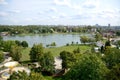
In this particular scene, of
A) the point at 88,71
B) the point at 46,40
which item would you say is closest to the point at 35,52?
the point at 88,71

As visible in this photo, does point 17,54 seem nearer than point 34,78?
No

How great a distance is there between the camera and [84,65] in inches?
538

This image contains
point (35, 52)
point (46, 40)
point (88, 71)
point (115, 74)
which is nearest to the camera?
point (115, 74)

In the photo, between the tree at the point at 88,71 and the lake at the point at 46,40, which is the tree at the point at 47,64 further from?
the lake at the point at 46,40

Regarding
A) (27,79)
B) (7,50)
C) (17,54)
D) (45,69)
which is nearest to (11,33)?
(7,50)

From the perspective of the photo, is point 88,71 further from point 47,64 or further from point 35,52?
point 35,52

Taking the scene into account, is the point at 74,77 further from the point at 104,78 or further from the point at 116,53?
the point at 116,53

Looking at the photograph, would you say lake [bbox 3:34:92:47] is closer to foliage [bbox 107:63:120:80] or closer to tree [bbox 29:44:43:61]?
tree [bbox 29:44:43:61]

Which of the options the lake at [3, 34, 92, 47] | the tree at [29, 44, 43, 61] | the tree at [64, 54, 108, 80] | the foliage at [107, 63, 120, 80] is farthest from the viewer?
the lake at [3, 34, 92, 47]

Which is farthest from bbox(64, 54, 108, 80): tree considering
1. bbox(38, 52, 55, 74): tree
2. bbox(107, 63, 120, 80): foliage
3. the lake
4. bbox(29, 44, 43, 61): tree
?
the lake

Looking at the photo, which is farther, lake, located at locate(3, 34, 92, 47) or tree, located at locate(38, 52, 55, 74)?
lake, located at locate(3, 34, 92, 47)

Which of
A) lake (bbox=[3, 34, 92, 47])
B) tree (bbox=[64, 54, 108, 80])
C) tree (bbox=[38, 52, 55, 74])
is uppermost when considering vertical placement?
tree (bbox=[64, 54, 108, 80])

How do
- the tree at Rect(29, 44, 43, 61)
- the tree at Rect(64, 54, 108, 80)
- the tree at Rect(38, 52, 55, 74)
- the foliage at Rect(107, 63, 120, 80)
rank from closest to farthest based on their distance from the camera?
the foliage at Rect(107, 63, 120, 80) → the tree at Rect(64, 54, 108, 80) → the tree at Rect(38, 52, 55, 74) → the tree at Rect(29, 44, 43, 61)

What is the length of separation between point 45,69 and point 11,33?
65.5 meters
